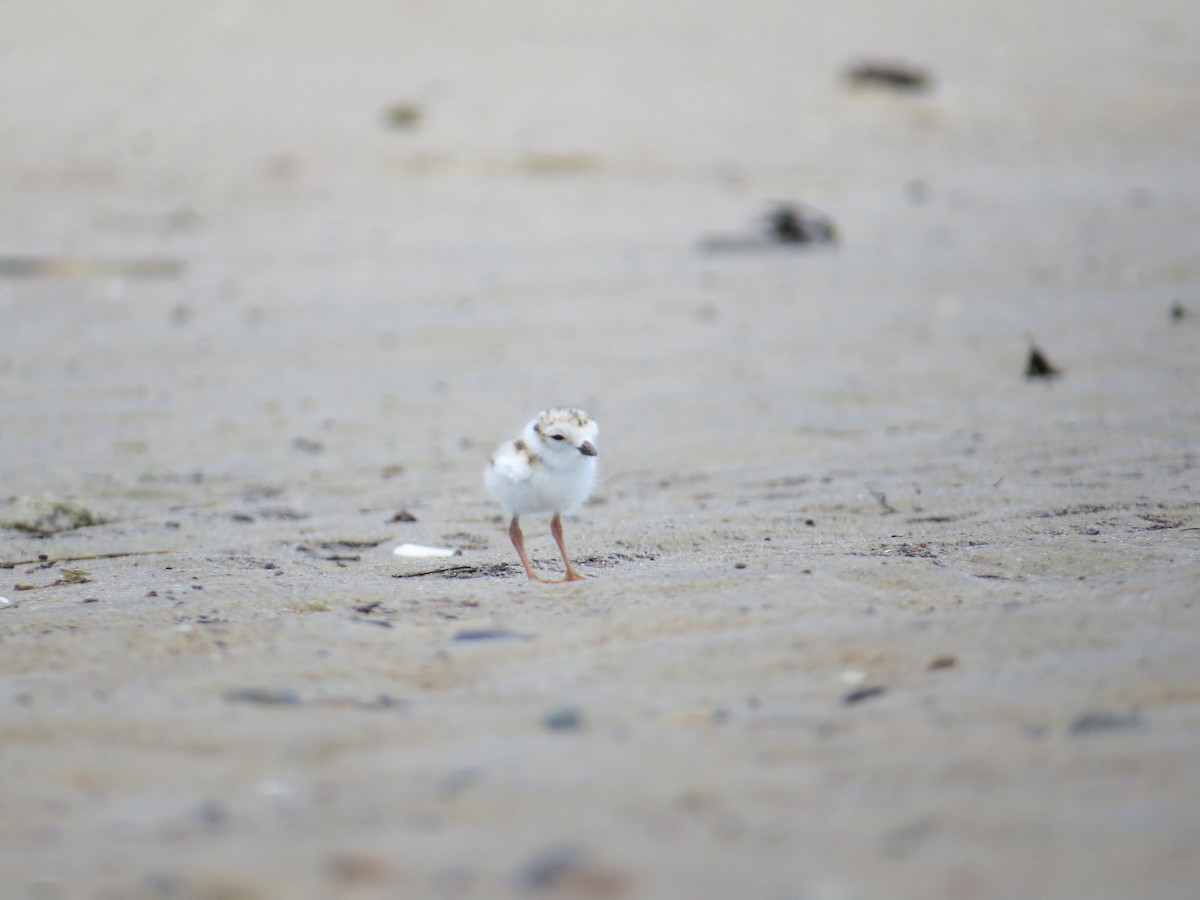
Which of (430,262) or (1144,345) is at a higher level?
(430,262)

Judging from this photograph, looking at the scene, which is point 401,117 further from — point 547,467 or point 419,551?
point 547,467

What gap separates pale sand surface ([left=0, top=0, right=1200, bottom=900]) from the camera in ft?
8.87

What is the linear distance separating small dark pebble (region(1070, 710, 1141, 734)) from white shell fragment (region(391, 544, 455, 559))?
2763mm

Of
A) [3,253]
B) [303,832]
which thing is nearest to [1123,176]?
[3,253]

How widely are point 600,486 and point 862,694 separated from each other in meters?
3.27

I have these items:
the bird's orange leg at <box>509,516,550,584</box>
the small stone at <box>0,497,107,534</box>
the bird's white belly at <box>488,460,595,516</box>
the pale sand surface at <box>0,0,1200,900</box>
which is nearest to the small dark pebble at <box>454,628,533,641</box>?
the pale sand surface at <box>0,0,1200,900</box>

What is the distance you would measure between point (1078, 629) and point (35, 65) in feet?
57.6

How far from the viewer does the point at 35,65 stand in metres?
17.9

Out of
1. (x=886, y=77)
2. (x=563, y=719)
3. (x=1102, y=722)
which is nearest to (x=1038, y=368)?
(x=1102, y=722)

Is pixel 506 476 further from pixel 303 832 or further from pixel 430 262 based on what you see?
pixel 430 262

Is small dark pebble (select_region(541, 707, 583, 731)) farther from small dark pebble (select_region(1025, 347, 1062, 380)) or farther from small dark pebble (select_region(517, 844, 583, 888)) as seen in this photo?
small dark pebble (select_region(1025, 347, 1062, 380))

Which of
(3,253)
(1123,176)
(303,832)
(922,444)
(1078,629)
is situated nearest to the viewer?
(303,832)

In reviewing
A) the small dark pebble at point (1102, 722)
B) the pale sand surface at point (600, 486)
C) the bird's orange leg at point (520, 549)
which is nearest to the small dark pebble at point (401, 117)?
the pale sand surface at point (600, 486)

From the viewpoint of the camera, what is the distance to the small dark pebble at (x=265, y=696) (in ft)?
11.1
